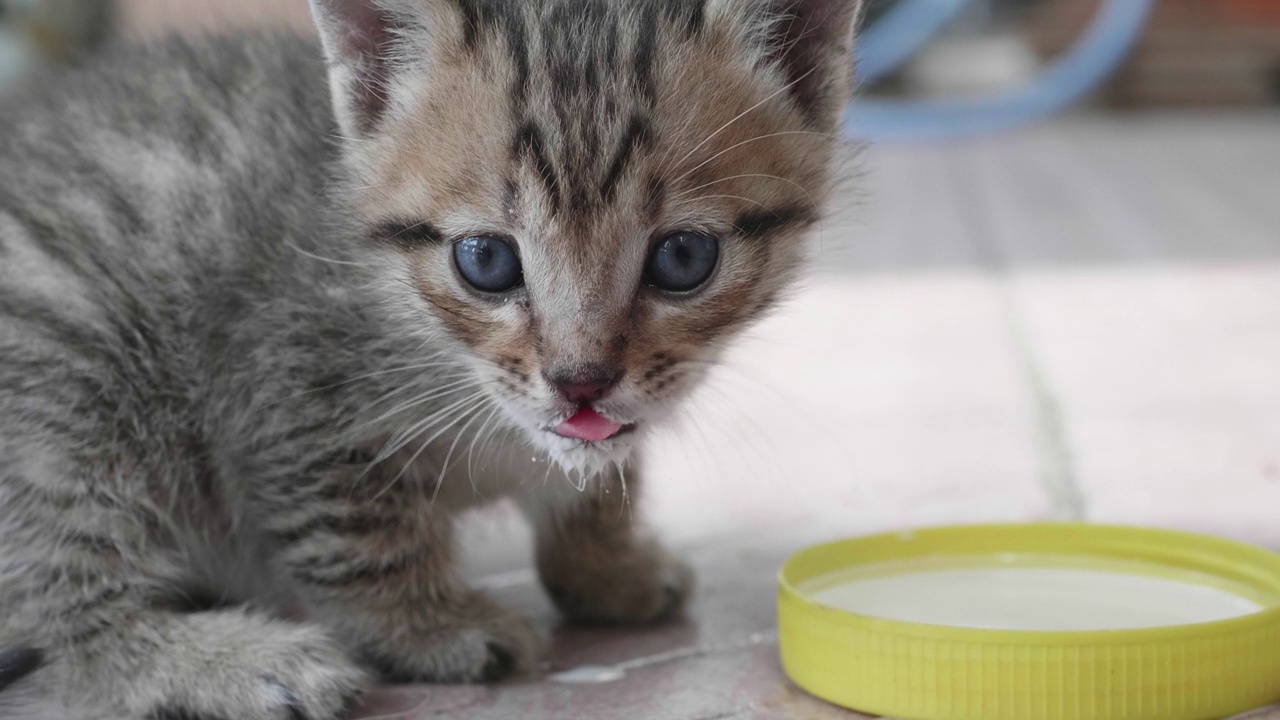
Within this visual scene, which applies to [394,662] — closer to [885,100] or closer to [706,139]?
[706,139]

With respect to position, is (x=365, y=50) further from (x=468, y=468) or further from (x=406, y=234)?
(x=468, y=468)

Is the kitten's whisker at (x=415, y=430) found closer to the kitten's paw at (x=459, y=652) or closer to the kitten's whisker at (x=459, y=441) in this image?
the kitten's whisker at (x=459, y=441)

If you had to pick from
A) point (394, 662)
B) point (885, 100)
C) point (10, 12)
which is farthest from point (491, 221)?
point (885, 100)

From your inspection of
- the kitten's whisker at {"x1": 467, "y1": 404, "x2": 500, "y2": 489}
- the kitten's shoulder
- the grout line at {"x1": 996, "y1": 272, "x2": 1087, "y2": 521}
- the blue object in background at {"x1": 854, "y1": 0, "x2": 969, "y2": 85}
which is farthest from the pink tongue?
the blue object in background at {"x1": 854, "y1": 0, "x2": 969, "y2": 85}

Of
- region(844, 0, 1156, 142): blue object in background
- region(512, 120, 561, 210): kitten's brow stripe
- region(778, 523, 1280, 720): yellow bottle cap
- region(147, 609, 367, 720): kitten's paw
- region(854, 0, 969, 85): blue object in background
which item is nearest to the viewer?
region(778, 523, 1280, 720): yellow bottle cap

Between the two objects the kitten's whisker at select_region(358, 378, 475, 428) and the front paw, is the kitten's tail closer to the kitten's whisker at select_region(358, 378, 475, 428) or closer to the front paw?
the kitten's whisker at select_region(358, 378, 475, 428)

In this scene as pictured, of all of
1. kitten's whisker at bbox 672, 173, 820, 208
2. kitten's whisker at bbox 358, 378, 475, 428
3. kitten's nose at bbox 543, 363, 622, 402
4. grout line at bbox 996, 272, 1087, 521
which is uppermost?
kitten's whisker at bbox 672, 173, 820, 208

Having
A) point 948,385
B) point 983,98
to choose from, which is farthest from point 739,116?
point 983,98
